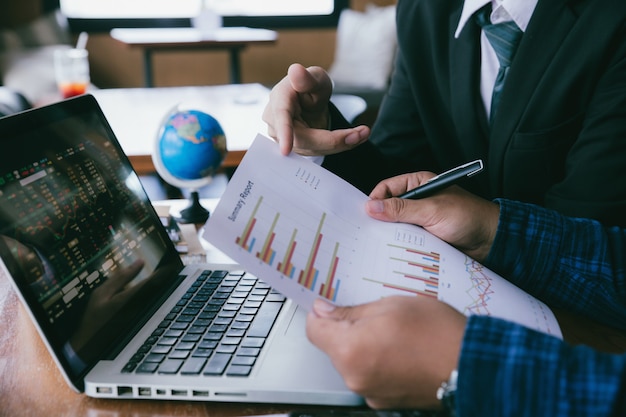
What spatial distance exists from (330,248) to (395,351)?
164mm

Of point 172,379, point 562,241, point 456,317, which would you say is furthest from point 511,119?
point 172,379

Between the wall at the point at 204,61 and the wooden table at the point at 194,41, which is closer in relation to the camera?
the wooden table at the point at 194,41

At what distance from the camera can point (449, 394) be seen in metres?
0.45

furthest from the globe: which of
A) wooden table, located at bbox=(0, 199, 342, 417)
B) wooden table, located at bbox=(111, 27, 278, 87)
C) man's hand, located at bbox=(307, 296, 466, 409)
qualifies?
wooden table, located at bbox=(111, 27, 278, 87)

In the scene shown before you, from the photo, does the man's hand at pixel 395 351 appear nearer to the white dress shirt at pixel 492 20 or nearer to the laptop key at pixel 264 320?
the laptop key at pixel 264 320

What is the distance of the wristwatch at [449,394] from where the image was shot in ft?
1.47

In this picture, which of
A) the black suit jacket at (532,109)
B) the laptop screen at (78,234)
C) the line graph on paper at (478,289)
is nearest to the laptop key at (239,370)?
Result: the laptop screen at (78,234)

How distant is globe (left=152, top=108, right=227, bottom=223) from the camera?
3.48 feet

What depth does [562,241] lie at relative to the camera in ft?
2.36

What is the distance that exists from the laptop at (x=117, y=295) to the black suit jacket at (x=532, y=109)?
0.38 metres

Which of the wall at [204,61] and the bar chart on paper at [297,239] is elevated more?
the bar chart on paper at [297,239]

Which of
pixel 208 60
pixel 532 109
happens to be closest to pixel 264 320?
pixel 532 109

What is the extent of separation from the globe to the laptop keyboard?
1.25ft

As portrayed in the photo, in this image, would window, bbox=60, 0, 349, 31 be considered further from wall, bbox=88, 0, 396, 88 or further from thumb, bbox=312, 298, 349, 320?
thumb, bbox=312, 298, 349, 320
